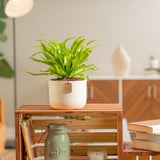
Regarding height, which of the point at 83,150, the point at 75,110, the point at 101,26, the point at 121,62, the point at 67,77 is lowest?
the point at 83,150

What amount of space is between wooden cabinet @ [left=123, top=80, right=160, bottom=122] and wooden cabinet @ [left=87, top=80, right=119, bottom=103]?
14 cm

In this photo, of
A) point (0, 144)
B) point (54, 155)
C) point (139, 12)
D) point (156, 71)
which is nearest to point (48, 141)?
point (54, 155)

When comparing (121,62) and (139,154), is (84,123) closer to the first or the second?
(139,154)

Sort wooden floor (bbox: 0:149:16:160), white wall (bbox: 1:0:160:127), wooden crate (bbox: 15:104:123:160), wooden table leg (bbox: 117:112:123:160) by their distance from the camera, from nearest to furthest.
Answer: wooden table leg (bbox: 117:112:123:160) < wooden crate (bbox: 15:104:123:160) < wooden floor (bbox: 0:149:16:160) < white wall (bbox: 1:0:160:127)

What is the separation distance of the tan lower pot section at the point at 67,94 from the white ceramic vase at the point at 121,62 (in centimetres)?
314

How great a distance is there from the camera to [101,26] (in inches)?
210

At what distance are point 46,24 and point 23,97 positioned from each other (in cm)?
118

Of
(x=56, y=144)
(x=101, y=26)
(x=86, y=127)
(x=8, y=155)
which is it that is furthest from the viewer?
(x=101, y=26)

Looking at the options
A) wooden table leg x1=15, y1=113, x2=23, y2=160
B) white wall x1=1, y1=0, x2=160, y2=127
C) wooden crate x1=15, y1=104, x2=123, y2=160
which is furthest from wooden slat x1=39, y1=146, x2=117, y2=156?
white wall x1=1, y1=0, x2=160, y2=127

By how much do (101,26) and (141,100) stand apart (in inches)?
50.5

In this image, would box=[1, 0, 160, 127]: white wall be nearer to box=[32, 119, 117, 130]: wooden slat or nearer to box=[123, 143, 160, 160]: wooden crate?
box=[32, 119, 117, 130]: wooden slat

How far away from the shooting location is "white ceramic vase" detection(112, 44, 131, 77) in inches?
Result: 193

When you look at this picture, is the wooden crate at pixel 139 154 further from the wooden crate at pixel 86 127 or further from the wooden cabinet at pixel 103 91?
the wooden cabinet at pixel 103 91

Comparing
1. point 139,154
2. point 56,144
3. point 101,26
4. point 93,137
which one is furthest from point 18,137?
point 101,26
